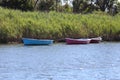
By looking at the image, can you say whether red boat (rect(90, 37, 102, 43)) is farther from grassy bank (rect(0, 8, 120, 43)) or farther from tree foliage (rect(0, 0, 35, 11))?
tree foliage (rect(0, 0, 35, 11))

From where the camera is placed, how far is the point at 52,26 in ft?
174

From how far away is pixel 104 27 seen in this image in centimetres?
5825

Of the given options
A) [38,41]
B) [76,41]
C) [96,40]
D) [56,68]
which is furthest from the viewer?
[96,40]

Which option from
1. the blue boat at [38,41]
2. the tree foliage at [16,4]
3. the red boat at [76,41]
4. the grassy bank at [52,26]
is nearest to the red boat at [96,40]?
the red boat at [76,41]

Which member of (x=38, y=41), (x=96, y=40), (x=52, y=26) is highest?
(x=52, y=26)

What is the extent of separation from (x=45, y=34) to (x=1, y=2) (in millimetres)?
21761

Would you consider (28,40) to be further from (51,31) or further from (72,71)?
(72,71)

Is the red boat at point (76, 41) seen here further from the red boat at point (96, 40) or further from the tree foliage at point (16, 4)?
the tree foliage at point (16, 4)

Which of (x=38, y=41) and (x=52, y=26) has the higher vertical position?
(x=52, y=26)

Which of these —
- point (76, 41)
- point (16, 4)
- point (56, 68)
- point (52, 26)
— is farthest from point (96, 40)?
point (56, 68)

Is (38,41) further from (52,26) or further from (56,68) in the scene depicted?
(56,68)

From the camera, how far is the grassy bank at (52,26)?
48.8m

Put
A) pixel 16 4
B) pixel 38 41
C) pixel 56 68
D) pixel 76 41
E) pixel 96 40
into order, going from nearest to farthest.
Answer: pixel 56 68
pixel 38 41
pixel 76 41
pixel 96 40
pixel 16 4

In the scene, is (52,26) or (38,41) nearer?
(38,41)
